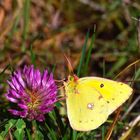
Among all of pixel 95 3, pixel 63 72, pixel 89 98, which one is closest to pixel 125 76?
pixel 63 72

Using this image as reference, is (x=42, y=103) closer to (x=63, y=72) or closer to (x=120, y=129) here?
(x=120, y=129)

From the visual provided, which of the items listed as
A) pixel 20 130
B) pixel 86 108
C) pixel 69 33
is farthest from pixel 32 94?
pixel 69 33

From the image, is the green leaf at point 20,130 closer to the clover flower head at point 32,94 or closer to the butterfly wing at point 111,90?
the clover flower head at point 32,94

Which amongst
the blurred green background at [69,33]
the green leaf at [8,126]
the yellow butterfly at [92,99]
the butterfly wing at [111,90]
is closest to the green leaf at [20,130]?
the green leaf at [8,126]

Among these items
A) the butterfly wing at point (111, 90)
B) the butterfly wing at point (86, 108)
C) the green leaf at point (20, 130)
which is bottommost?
the green leaf at point (20, 130)

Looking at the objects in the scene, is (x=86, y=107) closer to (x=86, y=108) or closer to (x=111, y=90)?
(x=86, y=108)

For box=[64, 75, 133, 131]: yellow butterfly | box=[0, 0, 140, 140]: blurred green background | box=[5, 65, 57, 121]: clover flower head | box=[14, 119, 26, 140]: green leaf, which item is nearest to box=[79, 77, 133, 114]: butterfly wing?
box=[64, 75, 133, 131]: yellow butterfly
